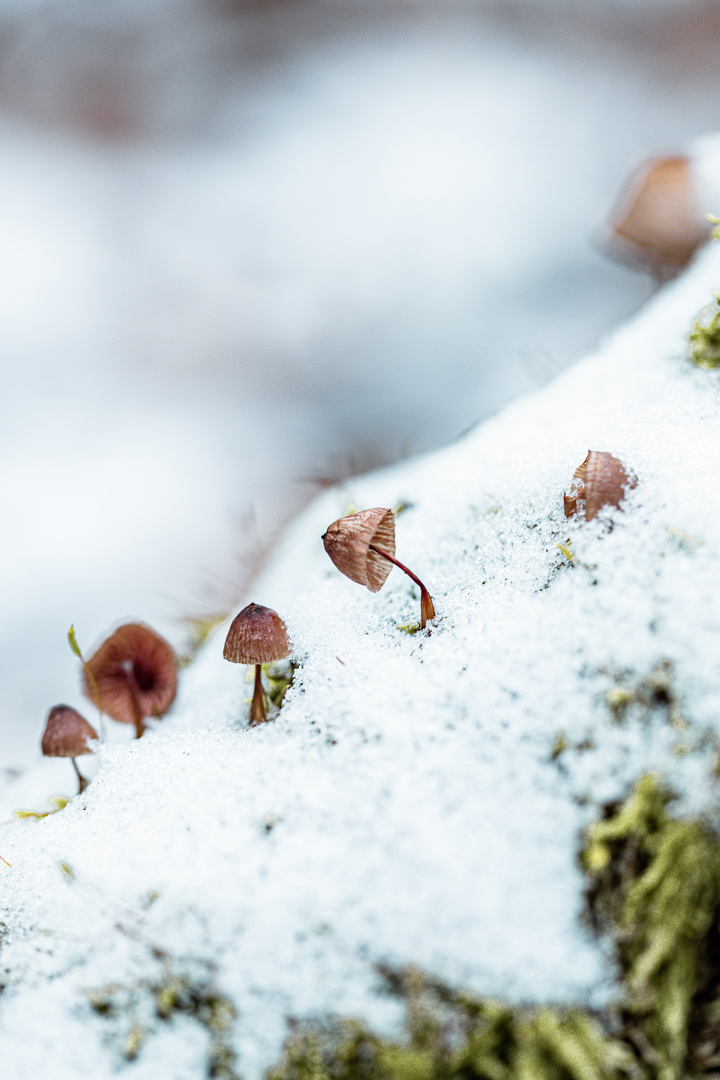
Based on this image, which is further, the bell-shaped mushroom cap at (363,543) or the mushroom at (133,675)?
the mushroom at (133,675)

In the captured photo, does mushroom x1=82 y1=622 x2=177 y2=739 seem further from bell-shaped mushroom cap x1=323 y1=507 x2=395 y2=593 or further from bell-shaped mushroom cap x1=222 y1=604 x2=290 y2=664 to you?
bell-shaped mushroom cap x1=323 y1=507 x2=395 y2=593

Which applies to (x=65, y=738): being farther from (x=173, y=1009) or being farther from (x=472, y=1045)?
(x=472, y=1045)

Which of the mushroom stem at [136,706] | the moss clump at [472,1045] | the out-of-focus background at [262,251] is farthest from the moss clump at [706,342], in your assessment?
the out-of-focus background at [262,251]

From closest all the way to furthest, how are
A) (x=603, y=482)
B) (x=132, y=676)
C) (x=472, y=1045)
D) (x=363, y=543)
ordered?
1. (x=472, y=1045)
2. (x=603, y=482)
3. (x=363, y=543)
4. (x=132, y=676)

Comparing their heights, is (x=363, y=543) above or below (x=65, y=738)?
above

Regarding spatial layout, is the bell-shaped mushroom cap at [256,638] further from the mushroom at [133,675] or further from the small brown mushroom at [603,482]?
the small brown mushroom at [603,482]

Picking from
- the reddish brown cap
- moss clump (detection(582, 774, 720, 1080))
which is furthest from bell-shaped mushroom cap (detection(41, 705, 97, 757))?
the reddish brown cap

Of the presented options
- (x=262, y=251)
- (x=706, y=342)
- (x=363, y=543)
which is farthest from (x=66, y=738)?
(x=262, y=251)
